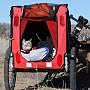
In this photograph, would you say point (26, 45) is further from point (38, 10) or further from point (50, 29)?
point (38, 10)

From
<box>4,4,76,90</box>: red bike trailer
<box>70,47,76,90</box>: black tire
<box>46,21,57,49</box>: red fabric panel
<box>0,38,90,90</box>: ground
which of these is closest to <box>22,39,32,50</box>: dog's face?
<box>4,4,76,90</box>: red bike trailer

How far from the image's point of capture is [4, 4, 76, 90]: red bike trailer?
30.7 ft

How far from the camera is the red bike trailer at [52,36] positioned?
936cm

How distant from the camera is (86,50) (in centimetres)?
1127

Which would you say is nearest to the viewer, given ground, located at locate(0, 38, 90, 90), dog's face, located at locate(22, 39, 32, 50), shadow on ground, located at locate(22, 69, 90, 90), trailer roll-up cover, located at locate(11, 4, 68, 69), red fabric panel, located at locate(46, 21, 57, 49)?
trailer roll-up cover, located at locate(11, 4, 68, 69)

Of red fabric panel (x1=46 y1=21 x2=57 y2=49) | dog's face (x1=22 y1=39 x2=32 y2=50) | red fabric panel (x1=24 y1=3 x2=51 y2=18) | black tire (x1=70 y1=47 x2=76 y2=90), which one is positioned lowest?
black tire (x1=70 y1=47 x2=76 y2=90)

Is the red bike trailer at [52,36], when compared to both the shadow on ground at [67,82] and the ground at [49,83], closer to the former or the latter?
the ground at [49,83]

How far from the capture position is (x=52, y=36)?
955 centimetres

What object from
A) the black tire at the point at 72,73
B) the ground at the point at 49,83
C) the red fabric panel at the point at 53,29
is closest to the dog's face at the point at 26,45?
the red fabric panel at the point at 53,29

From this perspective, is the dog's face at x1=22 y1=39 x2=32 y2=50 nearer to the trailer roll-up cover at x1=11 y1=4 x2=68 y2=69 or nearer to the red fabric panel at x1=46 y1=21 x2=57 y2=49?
the trailer roll-up cover at x1=11 y1=4 x2=68 y2=69

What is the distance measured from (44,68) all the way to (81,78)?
2771 millimetres

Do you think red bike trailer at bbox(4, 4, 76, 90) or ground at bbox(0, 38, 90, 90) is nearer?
red bike trailer at bbox(4, 4, 76, 90)

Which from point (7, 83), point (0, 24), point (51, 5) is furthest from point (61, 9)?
point (0, 24)

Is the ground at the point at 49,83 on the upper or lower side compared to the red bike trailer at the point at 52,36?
lower
